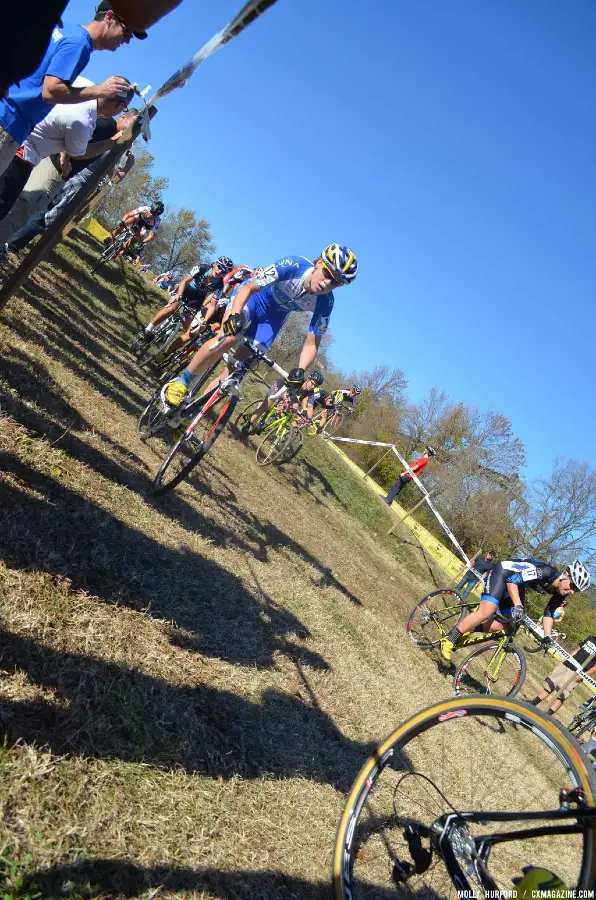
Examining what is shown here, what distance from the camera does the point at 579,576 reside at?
29.2 feet

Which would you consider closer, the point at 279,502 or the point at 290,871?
the point at 290,871

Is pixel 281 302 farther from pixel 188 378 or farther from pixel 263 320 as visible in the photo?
pixel 188 378

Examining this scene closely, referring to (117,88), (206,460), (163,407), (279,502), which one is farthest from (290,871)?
(279,502)

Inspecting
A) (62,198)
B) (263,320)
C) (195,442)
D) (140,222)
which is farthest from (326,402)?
(195,442)

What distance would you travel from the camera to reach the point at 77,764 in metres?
2.04

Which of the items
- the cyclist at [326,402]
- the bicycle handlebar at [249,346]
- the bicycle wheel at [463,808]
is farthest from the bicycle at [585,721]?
the bicycle handlebar at [249,346]

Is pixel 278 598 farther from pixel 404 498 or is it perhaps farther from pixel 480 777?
pixel 404 498

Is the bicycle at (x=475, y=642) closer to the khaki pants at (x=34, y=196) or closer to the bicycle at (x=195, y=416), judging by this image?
the bicycle at (x=195, y=416)

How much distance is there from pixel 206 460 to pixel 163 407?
88.1 inches

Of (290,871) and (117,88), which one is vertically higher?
(117,88)

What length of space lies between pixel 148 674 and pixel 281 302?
492cm

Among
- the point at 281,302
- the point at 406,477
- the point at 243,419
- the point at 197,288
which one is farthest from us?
the point at 406,477

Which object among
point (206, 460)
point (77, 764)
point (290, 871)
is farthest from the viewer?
point (206, 460)

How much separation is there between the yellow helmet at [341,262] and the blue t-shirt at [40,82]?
299cm
